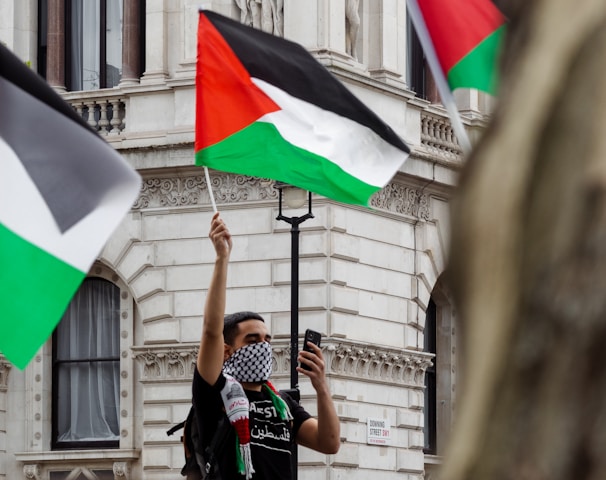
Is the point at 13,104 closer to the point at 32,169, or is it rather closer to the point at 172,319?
the point at 32,169

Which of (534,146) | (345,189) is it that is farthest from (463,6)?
(534,146)

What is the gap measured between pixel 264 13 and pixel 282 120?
1471 cm

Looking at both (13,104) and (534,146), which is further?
(13,104)

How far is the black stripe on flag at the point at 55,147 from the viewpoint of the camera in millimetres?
5445

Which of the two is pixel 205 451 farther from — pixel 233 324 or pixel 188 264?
pixel 188 264

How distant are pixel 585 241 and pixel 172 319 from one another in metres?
22.3

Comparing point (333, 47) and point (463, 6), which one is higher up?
point (333, 47)

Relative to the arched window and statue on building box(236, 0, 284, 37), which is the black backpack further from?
the arched window

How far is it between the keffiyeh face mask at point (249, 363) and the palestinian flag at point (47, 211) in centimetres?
146

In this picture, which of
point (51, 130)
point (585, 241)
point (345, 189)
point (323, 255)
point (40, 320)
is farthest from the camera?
point (323, 255)

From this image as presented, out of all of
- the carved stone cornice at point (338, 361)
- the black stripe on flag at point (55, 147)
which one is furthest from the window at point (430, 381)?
the black stripe on flag at point (55, 147)

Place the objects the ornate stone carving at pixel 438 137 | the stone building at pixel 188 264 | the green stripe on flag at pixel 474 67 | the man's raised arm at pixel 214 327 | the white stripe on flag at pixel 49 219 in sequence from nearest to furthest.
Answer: the white stripe on flag at pixel 49 219 → the man's raised arm at pixel 214 327 → the green stripe on flag at pixel 474 67 → the stone building at pixel 188 264 → the ornate stone carving at pixel 438 137

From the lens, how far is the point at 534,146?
1.55 metres

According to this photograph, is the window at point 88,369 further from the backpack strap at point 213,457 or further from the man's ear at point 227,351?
the backpack strap at point 213,457
